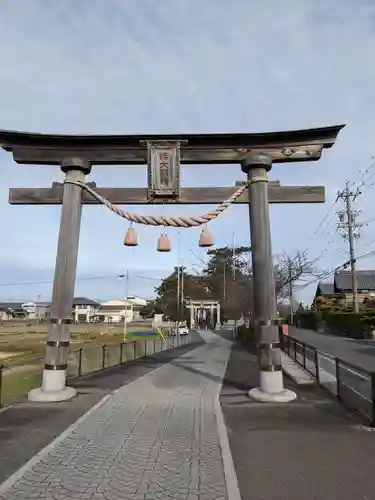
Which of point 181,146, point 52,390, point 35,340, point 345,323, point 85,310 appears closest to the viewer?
point 52,390

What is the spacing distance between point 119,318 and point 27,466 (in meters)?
Answer: 99.1

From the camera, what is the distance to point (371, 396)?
6250 millimetres

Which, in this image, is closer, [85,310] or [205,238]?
[205,238]

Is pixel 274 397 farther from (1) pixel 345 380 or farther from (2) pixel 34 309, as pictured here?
(2) pixel 34 309

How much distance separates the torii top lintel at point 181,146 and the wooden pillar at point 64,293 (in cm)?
40

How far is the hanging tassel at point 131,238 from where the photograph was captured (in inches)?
372

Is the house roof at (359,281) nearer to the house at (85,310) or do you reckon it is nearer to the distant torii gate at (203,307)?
the distant torii gate at (203,307)

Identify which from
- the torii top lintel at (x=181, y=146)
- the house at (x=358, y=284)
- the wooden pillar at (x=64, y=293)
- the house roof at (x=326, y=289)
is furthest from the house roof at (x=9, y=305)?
the wooden pillar at (x=64, y=293)

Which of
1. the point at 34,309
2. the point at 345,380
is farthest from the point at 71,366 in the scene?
the point at 34,309

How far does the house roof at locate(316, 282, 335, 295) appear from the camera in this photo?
64.0 meters

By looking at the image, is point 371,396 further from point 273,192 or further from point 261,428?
point 273,192

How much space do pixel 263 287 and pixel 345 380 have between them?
2392 millimetres

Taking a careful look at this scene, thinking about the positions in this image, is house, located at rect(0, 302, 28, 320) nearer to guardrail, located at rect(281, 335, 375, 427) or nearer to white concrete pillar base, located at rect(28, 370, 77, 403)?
white concrete pillar base, located at rect(28, 370, 77, 403)

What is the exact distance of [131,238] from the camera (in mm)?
9492
